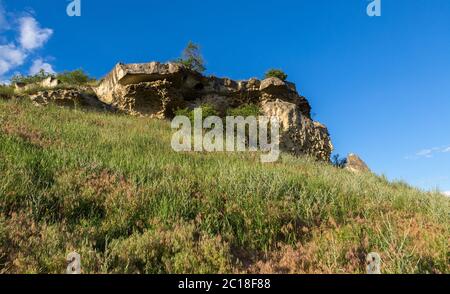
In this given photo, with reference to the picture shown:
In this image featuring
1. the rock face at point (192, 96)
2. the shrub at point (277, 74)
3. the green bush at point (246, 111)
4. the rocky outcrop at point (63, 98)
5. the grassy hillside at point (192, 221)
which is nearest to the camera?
the grassy hillside at point (192, 221)

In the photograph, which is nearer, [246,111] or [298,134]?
[298,134]

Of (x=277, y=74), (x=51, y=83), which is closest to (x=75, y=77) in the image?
(x=51, y=83)

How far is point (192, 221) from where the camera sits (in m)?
5.15

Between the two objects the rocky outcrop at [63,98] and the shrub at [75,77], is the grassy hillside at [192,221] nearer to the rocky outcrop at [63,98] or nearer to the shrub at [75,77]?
the rocky outcrop at [63,98]

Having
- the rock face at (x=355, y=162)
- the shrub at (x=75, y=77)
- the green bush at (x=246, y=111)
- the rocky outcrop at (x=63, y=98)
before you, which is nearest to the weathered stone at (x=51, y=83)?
the rocky outcrop at (x=63, y=98)

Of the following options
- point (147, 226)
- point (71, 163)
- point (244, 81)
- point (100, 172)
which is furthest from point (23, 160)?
point (244, 81)

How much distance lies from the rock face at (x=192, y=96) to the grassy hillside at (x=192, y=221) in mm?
15056

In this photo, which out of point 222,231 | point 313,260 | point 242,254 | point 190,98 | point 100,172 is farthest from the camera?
point 190,98

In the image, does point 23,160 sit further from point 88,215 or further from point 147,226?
point 147,226

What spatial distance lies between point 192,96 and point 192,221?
846 inches

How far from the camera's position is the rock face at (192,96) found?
23078 mm

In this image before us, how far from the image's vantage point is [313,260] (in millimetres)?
4340

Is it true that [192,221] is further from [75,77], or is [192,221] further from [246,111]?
[75,77]

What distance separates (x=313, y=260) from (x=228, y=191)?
2457mm
